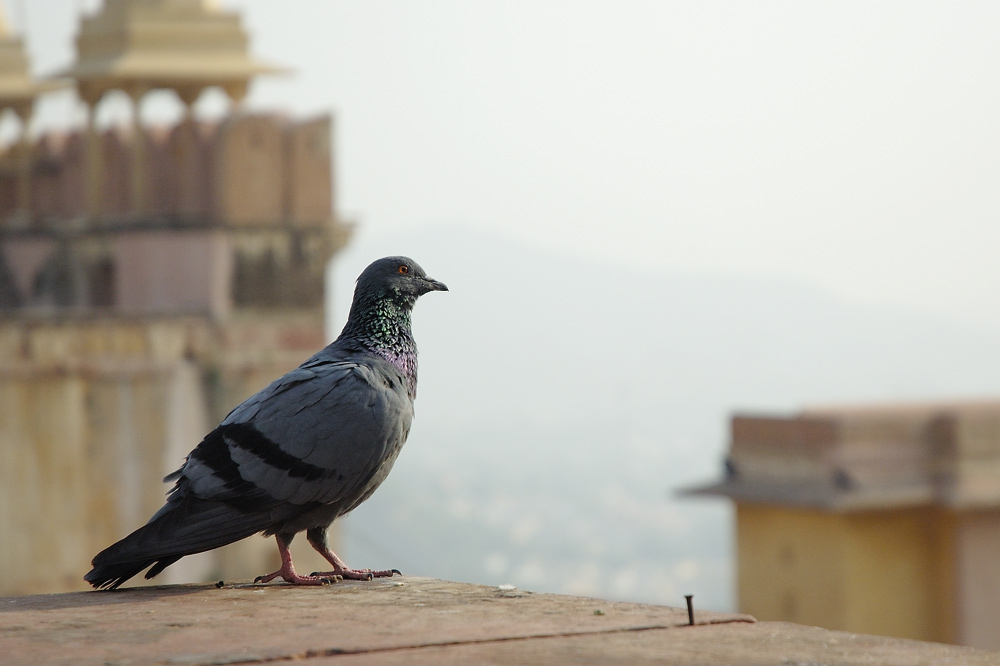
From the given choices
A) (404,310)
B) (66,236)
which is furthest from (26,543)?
(404,310)

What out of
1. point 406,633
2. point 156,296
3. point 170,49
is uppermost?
point 170,49

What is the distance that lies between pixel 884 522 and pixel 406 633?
11582 mm

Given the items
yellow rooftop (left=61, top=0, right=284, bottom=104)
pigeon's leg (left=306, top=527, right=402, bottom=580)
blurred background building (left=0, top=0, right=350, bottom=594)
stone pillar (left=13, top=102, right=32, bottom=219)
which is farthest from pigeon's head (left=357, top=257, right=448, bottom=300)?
stone pillar (left=13, top=102, right=32, bottom=219)

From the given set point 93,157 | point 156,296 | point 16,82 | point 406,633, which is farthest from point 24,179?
point 406,633

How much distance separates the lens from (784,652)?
13.2ft

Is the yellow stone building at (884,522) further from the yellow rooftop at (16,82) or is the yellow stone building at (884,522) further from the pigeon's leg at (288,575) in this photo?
the yellow rooftop at (16,82)

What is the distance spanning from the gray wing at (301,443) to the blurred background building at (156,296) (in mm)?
15368

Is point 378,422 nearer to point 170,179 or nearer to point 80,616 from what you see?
point 80,616

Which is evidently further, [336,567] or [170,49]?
[170,49]

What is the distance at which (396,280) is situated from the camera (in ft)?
20.3

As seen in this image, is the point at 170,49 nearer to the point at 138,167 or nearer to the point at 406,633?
the point at 138,167

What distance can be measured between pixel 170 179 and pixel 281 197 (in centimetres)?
169

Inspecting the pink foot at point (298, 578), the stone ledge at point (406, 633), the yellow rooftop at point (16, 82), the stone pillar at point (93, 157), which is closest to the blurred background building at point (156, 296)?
the stone pillar at point (93, 157)

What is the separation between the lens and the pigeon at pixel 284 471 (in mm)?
5379
